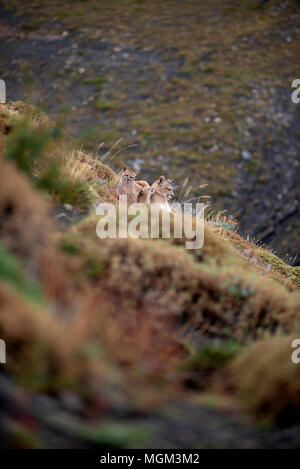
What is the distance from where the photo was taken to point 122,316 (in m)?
3.46

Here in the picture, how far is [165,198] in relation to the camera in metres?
8.70

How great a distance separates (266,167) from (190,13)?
16.0 m

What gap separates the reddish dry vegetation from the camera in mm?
2725

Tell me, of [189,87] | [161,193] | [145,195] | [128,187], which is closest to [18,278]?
[128,187]

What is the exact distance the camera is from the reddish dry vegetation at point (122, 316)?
107 inches

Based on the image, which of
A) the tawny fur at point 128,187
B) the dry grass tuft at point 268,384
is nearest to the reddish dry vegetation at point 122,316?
the dry grass tuft at point 268,384

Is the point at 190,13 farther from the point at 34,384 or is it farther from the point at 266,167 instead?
the point at 34,384

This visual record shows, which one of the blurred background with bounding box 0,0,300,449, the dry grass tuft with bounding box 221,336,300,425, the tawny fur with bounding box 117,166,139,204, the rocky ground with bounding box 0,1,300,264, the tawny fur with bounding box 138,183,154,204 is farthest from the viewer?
the rocky ground with bounding box 0,1,300,264

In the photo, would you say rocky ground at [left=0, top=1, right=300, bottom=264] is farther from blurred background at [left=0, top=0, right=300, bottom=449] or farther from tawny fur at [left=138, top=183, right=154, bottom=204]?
blurred background at [left=0, top=0, right=300, bottom=449]

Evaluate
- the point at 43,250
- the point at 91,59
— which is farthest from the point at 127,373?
the point at 91,59

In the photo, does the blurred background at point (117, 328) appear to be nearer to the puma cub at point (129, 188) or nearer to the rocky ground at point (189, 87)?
the puma cub at point (129, 188)

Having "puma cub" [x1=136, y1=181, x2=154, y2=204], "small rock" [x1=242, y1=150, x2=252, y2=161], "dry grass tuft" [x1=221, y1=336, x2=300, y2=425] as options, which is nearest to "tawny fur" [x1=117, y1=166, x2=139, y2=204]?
"puma cub" [x1=136, y1=181, x2=154, y2=204]

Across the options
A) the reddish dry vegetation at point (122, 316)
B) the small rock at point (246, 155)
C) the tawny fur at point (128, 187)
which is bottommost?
the reddish dry vegetation at point (122, 316)

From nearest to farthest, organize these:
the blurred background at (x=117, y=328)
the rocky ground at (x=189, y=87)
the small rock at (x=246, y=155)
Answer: the blurred background at (x=117, y=328)
the rocky ground at (x=189, y=87)
the small rock at (x=246, y=155)
